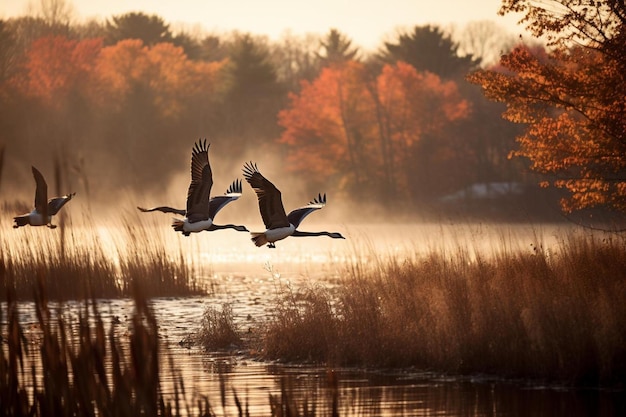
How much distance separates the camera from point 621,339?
1290cm

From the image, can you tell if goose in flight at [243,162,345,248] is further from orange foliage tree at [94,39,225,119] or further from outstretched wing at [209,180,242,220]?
orange foliage tree at [94,39,225,119]

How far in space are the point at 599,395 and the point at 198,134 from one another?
174 feet

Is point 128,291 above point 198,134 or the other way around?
the other way around

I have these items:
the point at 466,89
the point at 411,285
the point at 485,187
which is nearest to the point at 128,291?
the point at 411,285

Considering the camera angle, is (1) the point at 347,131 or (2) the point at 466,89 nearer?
(1) the point at 347,131

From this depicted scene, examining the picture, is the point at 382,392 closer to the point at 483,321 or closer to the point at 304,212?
the point at 483,321

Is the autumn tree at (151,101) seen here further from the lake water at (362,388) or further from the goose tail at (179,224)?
the goose tail at (179,224)

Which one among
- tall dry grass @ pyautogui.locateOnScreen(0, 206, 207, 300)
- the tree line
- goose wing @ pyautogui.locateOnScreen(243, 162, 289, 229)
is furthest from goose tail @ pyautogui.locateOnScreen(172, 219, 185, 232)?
the tree line

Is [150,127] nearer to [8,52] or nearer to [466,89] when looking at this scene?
[8,52]

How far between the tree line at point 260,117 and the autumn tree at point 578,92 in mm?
31010

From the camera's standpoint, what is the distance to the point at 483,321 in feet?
45.7

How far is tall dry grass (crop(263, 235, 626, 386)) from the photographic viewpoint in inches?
518

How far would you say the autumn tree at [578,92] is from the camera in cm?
1988

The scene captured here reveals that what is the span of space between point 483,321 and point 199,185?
460 centimetres
